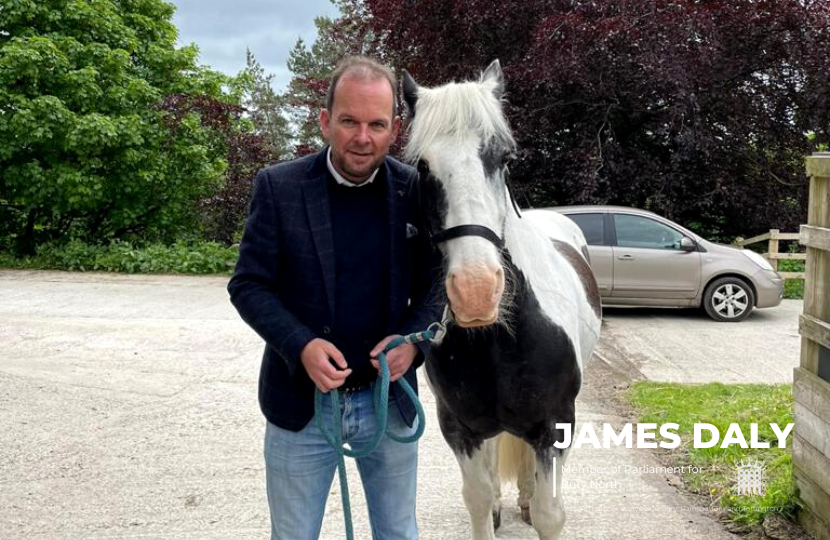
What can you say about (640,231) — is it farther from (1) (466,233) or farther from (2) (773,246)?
(1) (466,233)

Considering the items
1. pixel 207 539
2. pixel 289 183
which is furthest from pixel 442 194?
pixel 207 539

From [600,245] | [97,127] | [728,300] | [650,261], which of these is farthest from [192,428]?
[97,127]

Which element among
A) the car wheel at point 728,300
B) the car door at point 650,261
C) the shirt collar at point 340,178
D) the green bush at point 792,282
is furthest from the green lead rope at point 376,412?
the green bush at point 792,282

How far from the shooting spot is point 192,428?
4996 mm

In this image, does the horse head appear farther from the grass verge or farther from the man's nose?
the grass verge

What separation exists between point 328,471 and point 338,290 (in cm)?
57

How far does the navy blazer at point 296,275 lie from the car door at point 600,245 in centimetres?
783

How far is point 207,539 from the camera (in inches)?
132

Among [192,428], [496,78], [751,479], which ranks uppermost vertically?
[496,78]

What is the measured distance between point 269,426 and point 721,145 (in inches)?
456

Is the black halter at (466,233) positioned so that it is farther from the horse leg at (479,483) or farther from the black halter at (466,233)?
the horse leg at (479,483)

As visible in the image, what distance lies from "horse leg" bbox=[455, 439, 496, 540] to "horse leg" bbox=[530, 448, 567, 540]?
0.19m

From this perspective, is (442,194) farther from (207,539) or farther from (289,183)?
(207,539)

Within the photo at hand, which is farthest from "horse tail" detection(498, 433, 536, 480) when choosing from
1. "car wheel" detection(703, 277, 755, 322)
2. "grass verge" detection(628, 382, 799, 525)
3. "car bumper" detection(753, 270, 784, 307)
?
"car bumper" detection(753, 270, 784, 307)
